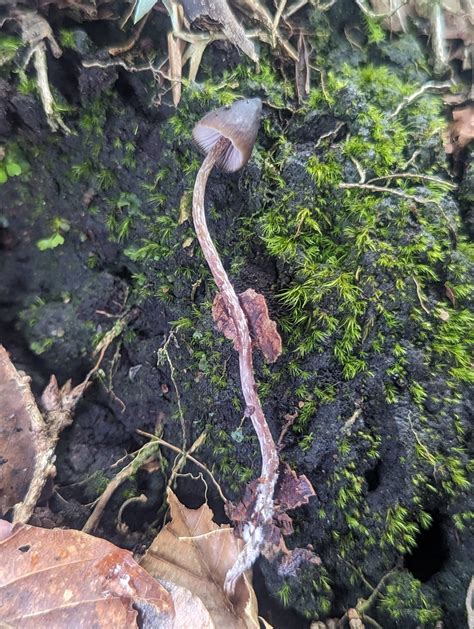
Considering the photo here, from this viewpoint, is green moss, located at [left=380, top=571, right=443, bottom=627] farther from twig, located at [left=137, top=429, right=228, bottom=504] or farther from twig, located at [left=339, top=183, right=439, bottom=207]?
twig, located at [left=339, top=183, right=439, bottom=207]

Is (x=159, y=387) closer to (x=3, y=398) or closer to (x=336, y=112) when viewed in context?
(x=3, y=398)

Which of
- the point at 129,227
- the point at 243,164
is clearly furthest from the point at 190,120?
the point at 129,227

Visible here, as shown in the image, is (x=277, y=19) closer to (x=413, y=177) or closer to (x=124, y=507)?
(x=413, y=177)

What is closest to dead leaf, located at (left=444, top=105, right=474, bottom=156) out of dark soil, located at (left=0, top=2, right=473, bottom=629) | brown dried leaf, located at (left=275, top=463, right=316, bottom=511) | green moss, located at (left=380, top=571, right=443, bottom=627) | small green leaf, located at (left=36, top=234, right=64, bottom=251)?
dark soil, located at (left=0, top=2, right=473, bottom=629)

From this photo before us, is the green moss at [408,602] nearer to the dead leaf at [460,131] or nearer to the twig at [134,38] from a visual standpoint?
the dead leaf at [460,131]

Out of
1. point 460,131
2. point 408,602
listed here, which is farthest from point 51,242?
point 408,602
